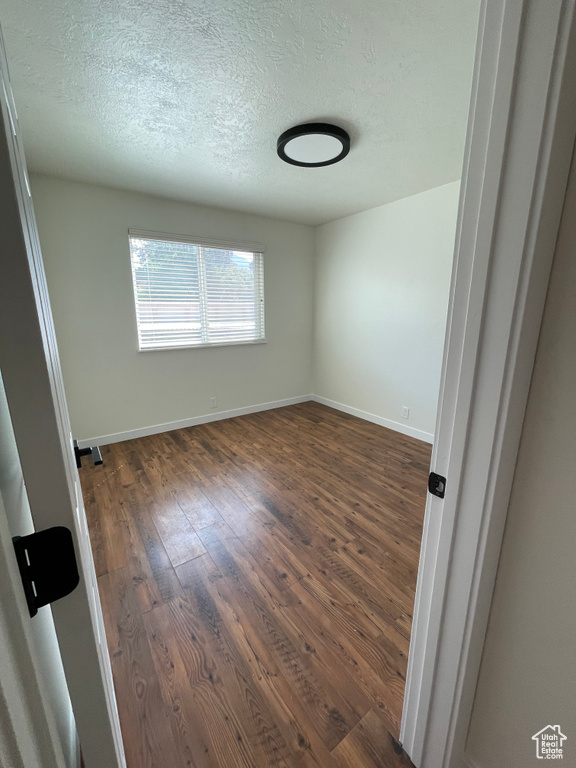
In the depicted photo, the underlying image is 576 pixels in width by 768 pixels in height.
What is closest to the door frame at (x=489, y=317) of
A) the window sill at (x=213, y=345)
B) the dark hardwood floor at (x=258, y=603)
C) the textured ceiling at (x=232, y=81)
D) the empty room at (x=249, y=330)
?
the dark hardwood floor at (x=258, y=603)

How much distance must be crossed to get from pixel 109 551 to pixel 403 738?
65.9 inches

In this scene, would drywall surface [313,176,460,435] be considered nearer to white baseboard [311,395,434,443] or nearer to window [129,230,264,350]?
white baseboard [311,395,434,443]

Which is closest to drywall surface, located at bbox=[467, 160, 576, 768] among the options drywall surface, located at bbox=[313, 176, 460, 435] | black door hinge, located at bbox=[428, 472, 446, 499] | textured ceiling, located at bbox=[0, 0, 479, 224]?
black door hinge, located at bbox=[428, 472, 446, 499]

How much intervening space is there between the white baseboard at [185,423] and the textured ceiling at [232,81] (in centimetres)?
242

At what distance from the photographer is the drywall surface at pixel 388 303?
3.07 meters

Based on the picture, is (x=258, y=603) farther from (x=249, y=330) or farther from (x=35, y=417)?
(x=249, y=330)

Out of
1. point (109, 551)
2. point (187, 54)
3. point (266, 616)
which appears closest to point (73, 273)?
point (187, 54)

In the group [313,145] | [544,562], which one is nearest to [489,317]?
[544,562]

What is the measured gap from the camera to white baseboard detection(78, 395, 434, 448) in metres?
3.28

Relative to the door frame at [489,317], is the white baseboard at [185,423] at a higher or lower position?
lower

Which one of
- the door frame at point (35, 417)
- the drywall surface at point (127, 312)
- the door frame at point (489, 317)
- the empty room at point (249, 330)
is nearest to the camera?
the door frame at point (35, 417)

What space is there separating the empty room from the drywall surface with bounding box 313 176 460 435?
0.03 m

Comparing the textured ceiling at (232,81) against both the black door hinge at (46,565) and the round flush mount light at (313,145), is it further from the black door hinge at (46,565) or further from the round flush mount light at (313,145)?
the black door hinge at (46,565)

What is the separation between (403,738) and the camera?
100 cm
